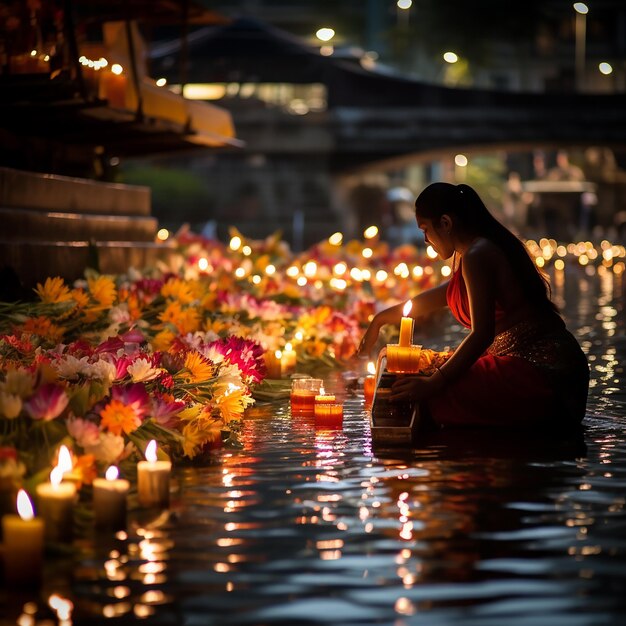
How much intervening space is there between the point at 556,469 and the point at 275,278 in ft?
27.2

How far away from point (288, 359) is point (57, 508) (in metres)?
5.26

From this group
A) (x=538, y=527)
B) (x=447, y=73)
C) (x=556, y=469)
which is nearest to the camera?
(x=538, y=527)

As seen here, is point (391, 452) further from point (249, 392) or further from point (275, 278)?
point (275, 278)

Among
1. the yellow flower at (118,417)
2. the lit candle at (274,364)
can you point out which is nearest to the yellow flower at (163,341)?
the lit candle at (274,364)

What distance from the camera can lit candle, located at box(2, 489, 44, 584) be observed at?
4.24 meters

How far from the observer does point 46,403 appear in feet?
17.6

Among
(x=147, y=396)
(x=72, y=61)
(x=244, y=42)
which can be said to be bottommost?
(x=147, y=396)

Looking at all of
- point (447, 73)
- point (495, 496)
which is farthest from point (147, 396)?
point (447, 73)

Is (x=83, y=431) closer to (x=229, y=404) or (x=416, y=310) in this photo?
(x=229, y=404)

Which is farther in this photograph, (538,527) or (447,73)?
(447,73)

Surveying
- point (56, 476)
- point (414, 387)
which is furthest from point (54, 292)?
point (56, 476)

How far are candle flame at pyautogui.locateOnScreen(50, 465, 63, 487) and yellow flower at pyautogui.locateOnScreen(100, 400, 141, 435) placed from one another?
815 millimetres

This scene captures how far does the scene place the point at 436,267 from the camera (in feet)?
77.3

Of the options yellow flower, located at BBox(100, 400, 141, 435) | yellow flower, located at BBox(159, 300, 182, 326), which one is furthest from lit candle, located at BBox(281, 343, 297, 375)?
yellow flower, located at BBox(100, 400, 141, 435)
